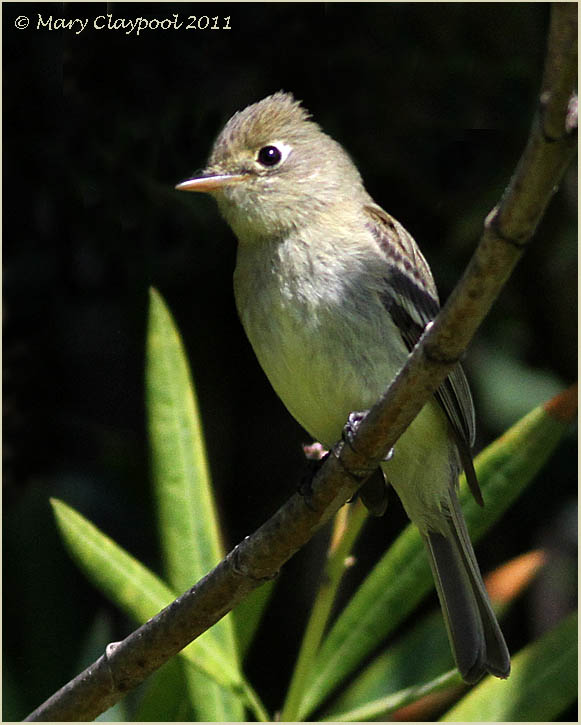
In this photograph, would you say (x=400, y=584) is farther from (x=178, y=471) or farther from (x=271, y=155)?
(x=271, y=155)

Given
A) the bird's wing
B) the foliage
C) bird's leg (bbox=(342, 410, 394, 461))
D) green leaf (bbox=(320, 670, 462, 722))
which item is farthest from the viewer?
the bird's wing

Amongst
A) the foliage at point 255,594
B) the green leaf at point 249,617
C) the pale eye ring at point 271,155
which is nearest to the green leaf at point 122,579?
the foliage at point 255,594

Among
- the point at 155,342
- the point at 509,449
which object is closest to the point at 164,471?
the point at 155,342

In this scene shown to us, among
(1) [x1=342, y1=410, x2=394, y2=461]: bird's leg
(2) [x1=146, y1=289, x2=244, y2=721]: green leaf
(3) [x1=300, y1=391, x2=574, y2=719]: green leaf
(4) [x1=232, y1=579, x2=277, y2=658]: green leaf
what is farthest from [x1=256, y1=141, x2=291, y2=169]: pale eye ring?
(4) [x1=232, y1=579, x2=277, y2=658]: green leaf

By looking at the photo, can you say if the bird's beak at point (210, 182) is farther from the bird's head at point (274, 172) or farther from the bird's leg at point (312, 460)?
the bird's leg at point (312, 460)

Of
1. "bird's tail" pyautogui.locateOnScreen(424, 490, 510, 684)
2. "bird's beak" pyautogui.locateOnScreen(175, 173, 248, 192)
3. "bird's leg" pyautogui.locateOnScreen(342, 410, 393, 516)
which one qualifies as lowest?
"bird's tail" pyautogui.locateOnScreen(424, 490, 510, 684)

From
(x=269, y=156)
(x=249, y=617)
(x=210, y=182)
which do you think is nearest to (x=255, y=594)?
(x=249, y=617)

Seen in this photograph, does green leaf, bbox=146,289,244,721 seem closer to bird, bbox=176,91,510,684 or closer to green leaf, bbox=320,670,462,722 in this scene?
bird, bbox=176,91,510,684
